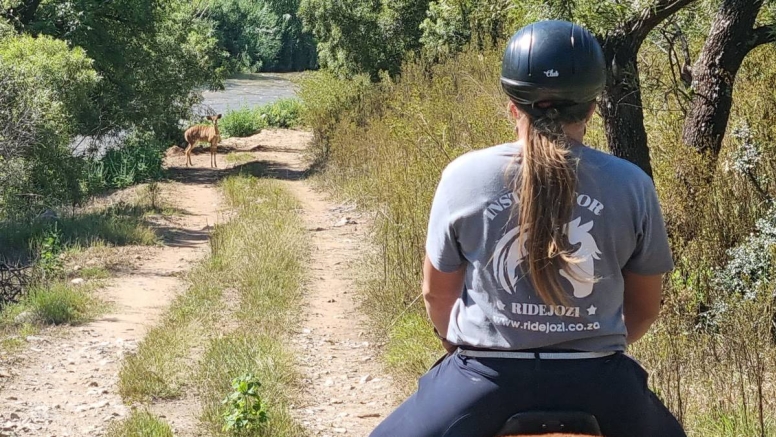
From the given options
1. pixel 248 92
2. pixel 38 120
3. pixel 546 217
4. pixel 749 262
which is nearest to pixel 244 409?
pixel 749 262

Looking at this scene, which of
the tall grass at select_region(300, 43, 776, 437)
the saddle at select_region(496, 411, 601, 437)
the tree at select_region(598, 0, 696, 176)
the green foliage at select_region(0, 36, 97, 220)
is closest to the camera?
the saddle at select_region(496, 411, 601, 437)

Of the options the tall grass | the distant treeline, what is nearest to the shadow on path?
the distant treeline

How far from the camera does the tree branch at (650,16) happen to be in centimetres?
626

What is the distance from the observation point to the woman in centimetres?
245

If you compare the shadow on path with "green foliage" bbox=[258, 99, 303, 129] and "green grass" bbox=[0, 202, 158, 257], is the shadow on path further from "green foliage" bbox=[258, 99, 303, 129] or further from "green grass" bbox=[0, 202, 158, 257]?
"green foliage" bbox=[258, 99, 303, 129]

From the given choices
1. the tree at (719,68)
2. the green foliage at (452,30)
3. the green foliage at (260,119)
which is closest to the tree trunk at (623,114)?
the tree at (719,68)

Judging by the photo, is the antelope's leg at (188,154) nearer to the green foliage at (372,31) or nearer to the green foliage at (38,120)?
the green foliage at (372,31)

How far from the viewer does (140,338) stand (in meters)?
8.90

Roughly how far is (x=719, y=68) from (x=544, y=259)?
5.43m

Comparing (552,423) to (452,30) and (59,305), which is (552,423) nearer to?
(59,305)

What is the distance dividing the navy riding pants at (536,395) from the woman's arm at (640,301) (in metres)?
0.24

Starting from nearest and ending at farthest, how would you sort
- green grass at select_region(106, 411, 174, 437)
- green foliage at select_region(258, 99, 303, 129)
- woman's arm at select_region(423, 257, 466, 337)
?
woman's arm at select_region(423, 257, 466, 337), green grass at select_region(106, 411, 174, 437), green foliage at select_region(258, 99, 303, 129)

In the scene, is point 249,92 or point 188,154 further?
point 249,92

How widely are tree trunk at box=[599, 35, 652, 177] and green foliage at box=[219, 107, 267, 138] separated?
93.0ft
